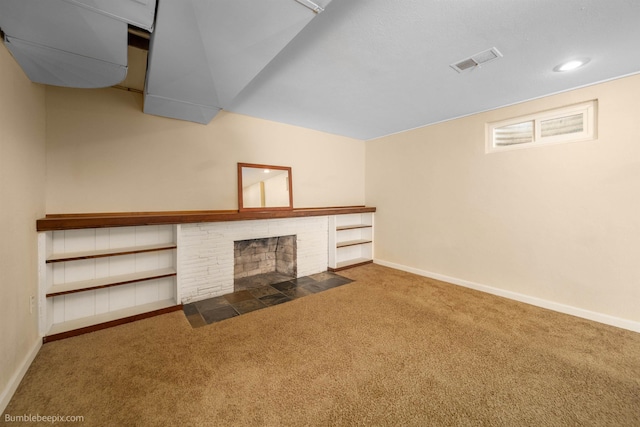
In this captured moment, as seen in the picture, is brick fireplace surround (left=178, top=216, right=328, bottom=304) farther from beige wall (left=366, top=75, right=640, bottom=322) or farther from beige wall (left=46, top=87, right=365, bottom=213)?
beige wall (left=366, top=75, right=640, bottom=322)

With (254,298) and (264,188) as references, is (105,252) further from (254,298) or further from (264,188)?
(264,188)

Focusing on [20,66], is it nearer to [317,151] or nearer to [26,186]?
[26,186]

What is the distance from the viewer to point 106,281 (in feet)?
8.26

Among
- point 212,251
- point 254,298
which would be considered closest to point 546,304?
point 254,298

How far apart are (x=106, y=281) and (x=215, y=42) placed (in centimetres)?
250

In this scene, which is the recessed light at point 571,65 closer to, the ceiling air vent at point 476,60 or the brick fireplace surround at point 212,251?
the ceiling air vent at point 476,60

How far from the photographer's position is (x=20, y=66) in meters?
1.78

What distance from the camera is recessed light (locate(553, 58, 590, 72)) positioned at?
7.08ft

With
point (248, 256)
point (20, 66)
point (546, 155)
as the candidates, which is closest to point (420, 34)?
point (546, 155)

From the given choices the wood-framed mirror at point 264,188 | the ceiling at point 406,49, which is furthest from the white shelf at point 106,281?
the ceiling at point 406,49

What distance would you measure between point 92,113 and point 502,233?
16.4ft

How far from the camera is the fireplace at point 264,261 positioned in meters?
3.96

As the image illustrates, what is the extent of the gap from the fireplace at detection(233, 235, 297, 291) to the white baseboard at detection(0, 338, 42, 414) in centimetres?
202

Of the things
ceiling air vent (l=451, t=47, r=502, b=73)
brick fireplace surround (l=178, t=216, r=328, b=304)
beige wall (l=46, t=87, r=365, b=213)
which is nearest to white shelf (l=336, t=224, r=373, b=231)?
beige wall (l=46, t=87, r=365, b=213)
